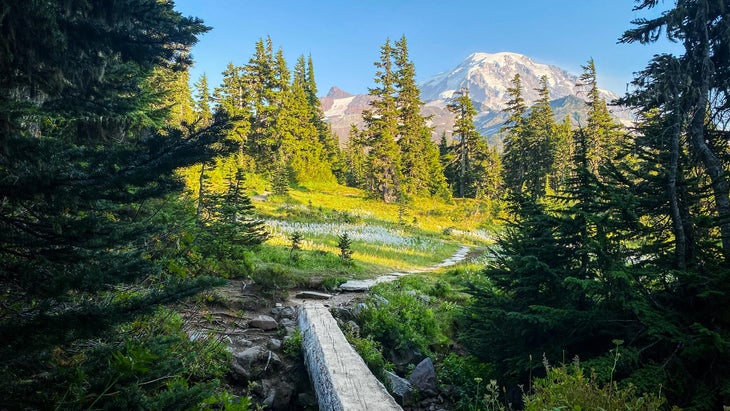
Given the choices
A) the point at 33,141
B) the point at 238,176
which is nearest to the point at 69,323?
the point at 33,141

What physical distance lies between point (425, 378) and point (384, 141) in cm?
3639

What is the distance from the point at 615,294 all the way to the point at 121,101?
8.31 metres

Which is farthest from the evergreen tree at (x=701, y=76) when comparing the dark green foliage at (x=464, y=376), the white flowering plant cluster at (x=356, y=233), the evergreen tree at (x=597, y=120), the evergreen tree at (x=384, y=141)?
the evergreen tree at (x=597, y=120)

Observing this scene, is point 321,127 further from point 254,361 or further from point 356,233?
point 254,361

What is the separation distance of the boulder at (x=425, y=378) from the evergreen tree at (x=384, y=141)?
1352 inches

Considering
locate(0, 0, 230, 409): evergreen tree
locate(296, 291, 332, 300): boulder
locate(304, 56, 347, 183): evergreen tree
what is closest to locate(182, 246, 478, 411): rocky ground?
locate(296, 291, 332, 300): boulder

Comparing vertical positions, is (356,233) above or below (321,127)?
below

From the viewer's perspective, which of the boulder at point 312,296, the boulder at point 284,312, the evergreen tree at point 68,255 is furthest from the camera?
the boulder at point 312,296

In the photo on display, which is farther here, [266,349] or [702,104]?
[702,104]

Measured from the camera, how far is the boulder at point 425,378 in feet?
20.8

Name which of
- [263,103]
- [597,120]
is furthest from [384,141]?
[597,120]

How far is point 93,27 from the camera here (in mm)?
4582

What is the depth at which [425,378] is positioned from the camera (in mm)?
6516

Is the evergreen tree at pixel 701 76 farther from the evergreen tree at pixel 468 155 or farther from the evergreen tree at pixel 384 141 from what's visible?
the evergreen tree at pixel 468 155
